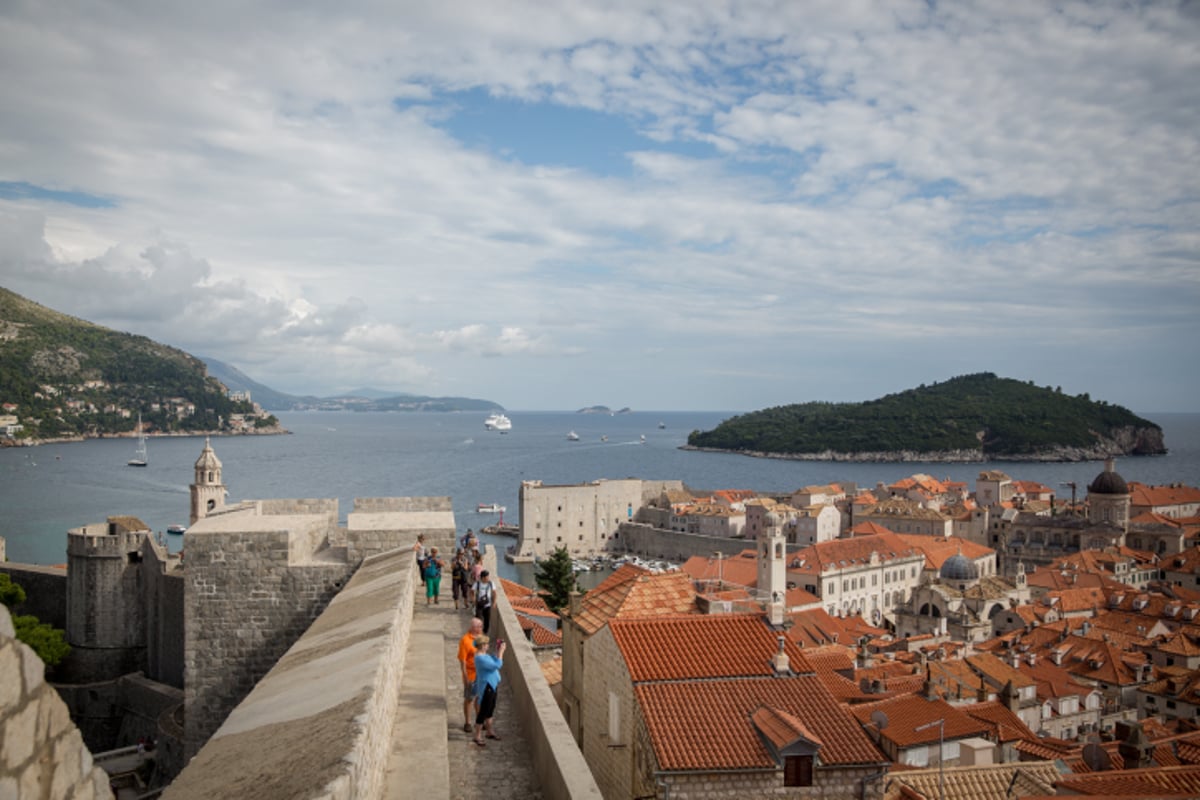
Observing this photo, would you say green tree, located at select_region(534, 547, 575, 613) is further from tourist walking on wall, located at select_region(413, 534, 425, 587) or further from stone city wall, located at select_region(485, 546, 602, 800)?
stone city wall, located at select_region(485, 546, 602, 800)

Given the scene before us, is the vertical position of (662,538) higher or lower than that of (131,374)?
lower

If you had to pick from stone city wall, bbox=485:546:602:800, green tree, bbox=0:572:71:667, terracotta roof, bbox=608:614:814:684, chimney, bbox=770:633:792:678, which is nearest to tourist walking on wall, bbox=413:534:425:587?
stone city wall, bbox=485:546:602:800

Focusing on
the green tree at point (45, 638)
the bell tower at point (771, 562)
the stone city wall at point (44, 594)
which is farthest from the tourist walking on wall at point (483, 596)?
the bell tower at point (771, 562)

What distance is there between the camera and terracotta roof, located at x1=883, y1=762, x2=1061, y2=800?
34.4 ft

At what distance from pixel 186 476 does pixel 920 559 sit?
258 feet

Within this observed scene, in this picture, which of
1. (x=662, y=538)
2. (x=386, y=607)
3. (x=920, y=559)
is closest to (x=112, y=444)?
(x=662, y=538)

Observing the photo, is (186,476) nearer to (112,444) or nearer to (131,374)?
(112,444)

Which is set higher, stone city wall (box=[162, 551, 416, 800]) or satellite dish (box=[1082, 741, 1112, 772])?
stone city wall (box=[162, 551, 416, 800])

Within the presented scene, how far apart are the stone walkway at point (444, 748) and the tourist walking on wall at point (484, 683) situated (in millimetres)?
165

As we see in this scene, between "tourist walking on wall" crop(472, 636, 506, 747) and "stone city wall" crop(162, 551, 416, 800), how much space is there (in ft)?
1.76

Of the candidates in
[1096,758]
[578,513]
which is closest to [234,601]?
[1096,758]

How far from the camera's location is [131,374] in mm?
146750

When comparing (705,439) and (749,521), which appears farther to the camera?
(705,439)

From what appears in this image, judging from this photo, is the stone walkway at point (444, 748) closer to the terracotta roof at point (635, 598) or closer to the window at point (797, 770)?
the window at point (797, 770)
